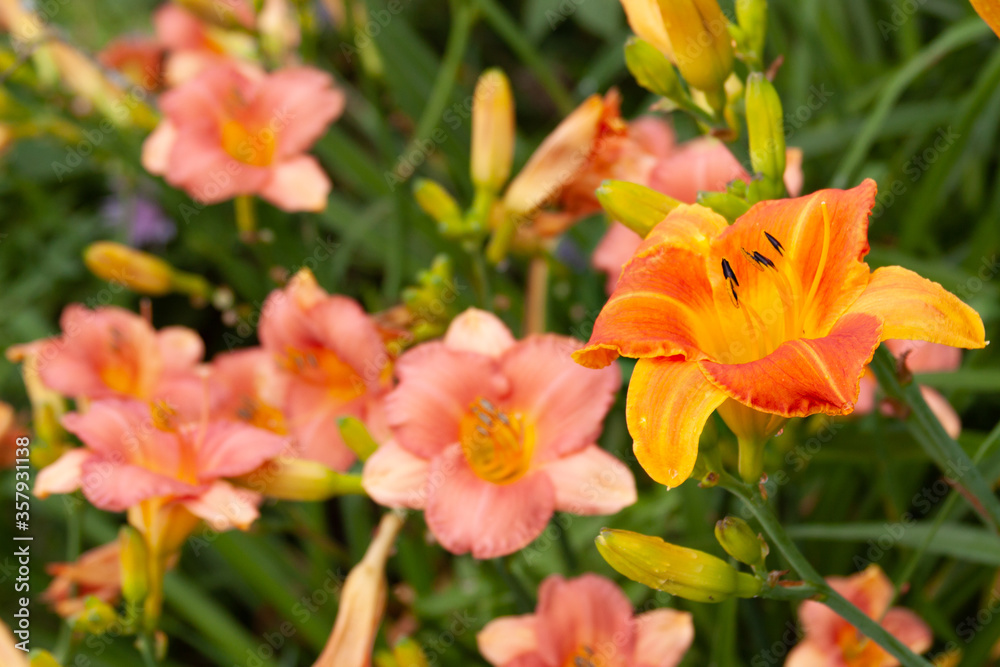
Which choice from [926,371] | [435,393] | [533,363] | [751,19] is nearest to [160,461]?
[435,393]

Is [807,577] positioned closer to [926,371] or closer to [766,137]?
[766,137]

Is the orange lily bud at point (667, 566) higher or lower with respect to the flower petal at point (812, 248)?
lower

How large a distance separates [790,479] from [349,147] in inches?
42.4

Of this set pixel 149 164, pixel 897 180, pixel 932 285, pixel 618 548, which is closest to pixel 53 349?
pixel 149 164

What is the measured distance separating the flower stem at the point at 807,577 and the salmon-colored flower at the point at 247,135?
Result: 2.49 ft

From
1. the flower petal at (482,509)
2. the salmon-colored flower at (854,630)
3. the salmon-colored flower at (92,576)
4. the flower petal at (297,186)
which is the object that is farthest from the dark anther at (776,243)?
the salmon-colored flower at (92,576)

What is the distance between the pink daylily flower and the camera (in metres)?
0.88

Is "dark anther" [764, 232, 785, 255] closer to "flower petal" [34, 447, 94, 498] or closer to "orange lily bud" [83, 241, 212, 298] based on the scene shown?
"flower petal" [34, 447, 94, 498]

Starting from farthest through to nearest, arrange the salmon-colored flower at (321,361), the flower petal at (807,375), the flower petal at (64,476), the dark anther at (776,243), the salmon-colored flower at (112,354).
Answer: the salmon-colored flower at (112,354), the salmon-colored flower at (321,361), the flower petal at (64,476), the dark anther at (776,243), the flower petal at (807,375)

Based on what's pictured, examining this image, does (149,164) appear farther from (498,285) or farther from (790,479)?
(790,479)

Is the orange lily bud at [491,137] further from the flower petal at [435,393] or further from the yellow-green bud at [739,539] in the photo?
the yellow-green bud at [739,539]

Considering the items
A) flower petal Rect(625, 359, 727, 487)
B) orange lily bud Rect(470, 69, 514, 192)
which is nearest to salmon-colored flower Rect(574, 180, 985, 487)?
flower petal Rect(625, 359, 727, 487)

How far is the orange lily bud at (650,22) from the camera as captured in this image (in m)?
0.89

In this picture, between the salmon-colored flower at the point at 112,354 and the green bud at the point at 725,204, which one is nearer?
the green bud at the point at 725,204
